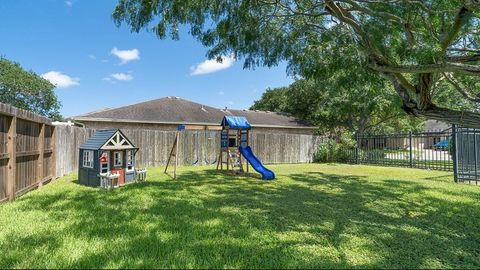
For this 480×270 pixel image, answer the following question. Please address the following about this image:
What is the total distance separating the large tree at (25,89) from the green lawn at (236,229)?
108 ft

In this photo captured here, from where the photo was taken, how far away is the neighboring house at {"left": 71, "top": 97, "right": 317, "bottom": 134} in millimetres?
18531

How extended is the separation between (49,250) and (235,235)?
2013mm

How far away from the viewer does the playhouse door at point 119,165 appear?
7828 mm

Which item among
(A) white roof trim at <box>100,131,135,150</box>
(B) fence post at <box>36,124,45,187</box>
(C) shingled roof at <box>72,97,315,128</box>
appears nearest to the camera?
(B) fence post at <box>36,124,45,187</box>

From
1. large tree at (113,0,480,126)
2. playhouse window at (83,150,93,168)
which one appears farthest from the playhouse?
large tree at (113,0,480,126)

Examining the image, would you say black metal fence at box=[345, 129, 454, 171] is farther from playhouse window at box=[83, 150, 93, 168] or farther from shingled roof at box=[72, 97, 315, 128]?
playhouse window at box=[83, 150, 93, 168]

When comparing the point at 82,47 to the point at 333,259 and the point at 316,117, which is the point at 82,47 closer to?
the point at 316,117

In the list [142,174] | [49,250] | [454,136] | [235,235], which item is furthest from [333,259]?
[454,136]

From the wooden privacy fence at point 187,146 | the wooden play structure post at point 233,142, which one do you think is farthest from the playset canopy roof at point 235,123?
the wooden privacy fence at point 187,146

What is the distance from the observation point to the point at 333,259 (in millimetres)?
3158

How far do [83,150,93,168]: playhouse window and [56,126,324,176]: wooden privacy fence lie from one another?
1.88m

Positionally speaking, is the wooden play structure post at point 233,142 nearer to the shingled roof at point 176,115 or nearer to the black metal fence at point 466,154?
the black metal fence at point 466,154

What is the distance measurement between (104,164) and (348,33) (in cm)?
622

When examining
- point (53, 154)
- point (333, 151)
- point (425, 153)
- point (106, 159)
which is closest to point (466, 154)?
point (425, 153)
